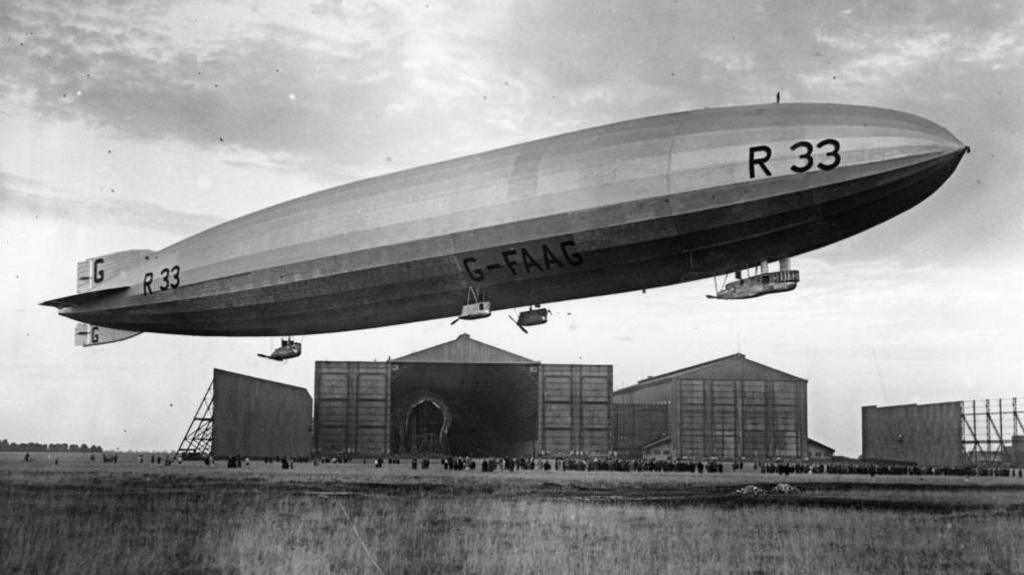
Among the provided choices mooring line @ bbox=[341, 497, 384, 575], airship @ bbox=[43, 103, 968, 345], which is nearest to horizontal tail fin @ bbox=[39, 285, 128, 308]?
airship @ bbox=[43, 103, 968, 345]

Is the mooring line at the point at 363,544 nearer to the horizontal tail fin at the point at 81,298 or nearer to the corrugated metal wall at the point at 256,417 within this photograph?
the horizontal tail fin at the point at 81,298

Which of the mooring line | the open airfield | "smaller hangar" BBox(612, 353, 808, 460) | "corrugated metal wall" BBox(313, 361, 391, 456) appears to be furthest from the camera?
"smaller hangar" BBox(612, 353, 808, 460)

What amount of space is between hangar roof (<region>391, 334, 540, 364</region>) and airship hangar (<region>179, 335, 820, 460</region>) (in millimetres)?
89

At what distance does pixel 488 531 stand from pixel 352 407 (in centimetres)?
4740

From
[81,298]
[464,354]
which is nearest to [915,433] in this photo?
[464,354]

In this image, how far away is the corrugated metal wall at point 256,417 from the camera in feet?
167

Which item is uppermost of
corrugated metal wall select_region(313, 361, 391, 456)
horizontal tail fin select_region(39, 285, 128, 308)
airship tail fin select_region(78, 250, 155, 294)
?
airship tail fin select_region(78, 250, 155, 294)

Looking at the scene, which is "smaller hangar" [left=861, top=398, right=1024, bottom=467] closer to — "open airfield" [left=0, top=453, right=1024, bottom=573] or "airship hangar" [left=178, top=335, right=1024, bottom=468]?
"airship hangar" [left=178, top=335, right=1024, bottom=468]

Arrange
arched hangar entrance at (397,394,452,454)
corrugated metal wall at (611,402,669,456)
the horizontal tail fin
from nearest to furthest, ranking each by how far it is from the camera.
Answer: the horizontal tail fin → arched hangar entrance at (397,394,452,454) → corrugated metal wall at (611,402,669,456)

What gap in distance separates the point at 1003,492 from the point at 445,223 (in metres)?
20.9

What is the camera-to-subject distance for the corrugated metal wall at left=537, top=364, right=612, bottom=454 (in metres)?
63.6

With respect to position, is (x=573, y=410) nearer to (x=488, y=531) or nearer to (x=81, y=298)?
(x=81, y=298)

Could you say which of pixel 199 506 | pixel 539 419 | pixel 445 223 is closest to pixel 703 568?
pixel 445 223

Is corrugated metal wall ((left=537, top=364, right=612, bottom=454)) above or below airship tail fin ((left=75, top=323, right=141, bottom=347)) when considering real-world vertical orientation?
below
